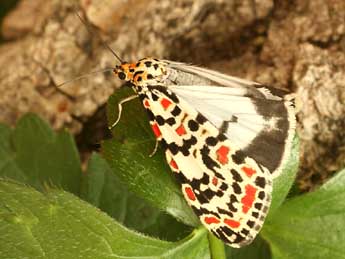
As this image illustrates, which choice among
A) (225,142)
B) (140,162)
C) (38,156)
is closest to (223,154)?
(225,142)

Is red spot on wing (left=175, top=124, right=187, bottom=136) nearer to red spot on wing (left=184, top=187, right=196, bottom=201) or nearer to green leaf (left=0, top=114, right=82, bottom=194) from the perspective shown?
red spot on wing (left=184, top=187, right=196, bottom=201)

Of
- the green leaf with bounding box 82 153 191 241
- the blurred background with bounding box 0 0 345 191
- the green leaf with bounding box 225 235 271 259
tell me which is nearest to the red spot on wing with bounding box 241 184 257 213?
the green leaf with bounding box 225 235 271 259

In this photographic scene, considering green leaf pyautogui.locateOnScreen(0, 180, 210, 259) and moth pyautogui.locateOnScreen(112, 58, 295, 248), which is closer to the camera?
green leaf pyautogui.locateOnScreen(0, 180, 210, 259)

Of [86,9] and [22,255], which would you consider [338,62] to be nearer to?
[86,9]

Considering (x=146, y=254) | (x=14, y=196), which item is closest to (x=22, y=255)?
(x=14, y=196)

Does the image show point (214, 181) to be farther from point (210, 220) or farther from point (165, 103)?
point (165, 103)

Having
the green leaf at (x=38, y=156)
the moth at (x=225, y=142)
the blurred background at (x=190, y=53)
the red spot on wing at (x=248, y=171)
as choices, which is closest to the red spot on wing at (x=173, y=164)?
the moth at (x=225, y=142)

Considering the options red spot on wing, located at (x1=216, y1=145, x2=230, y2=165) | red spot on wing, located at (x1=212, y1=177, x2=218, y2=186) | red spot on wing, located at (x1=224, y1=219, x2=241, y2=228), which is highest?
red spot on wing, located at (x1=216, y1=145, x2=230, y2=165)

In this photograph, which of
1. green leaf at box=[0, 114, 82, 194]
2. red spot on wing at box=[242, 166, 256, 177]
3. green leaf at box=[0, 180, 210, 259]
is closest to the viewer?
green leaf at box=[0, 180, 210, 259]
